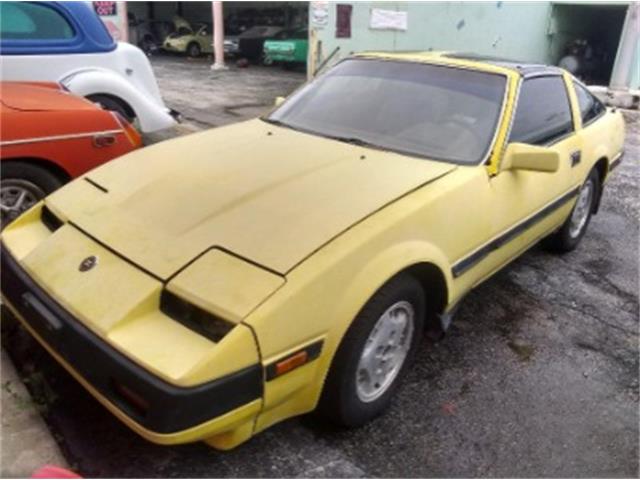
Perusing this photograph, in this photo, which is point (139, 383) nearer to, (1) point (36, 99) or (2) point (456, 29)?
(1) point (36, 99)

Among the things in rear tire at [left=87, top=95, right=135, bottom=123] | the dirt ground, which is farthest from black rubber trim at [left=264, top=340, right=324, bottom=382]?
rear tire at [left=87, top=95, right=135, bottom=123]

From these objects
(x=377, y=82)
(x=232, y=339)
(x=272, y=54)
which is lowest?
(x=272, y=54)

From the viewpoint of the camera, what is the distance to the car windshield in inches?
120

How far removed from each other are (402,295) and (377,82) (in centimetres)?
154

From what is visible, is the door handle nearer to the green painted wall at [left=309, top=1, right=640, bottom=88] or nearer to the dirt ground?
the dirt ground

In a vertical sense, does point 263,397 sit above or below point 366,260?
below

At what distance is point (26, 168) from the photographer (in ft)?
12.2

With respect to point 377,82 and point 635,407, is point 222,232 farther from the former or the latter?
point 635,407

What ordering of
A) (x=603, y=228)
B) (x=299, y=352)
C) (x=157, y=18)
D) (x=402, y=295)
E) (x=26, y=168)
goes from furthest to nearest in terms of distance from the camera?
(x=157, y=18), (x=603, y=228), (x=26, y=168), (x=402, y=295), (x=299, y=352)

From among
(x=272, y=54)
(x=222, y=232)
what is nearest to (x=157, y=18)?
(x=272, y=54)

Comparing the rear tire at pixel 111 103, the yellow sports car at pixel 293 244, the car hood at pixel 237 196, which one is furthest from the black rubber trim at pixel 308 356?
the rear tire at pixel 111 103

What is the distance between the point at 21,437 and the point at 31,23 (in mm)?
4663

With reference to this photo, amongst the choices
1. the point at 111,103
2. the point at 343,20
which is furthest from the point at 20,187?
the point at 343,20

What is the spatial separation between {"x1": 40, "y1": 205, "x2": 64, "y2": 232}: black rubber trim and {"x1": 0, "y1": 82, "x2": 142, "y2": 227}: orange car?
1.05 meters
